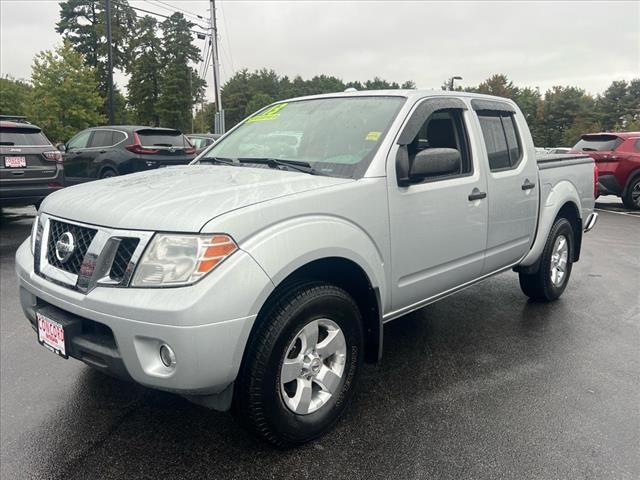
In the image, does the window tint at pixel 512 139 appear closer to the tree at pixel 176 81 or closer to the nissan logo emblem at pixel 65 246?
the nissan logo emblem at pixel 65 246

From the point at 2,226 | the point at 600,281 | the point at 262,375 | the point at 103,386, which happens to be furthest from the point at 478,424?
the point at 2,226

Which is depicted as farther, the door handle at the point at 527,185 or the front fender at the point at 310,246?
the door handle at the point at 527,185

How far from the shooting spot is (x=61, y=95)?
96.7 feet

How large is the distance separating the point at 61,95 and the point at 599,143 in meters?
28.0

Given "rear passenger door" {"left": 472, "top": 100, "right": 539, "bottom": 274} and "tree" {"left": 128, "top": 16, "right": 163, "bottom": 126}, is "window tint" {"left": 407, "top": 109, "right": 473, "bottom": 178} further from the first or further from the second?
"tree" {"left": 128, "top": 16, "right": 163, "bottom": 126}

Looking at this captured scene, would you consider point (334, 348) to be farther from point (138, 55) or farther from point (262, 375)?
point (138, 55)

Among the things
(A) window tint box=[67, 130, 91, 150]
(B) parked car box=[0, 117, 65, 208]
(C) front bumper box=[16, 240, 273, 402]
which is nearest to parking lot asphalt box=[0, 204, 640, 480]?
(C) front bumper box=[16, 240, 273, 402]

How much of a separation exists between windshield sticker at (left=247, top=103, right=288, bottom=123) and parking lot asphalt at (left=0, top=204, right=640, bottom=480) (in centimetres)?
194

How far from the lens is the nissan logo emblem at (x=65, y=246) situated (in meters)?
2.44

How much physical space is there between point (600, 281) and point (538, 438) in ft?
12.7

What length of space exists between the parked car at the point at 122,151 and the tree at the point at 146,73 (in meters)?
45.4

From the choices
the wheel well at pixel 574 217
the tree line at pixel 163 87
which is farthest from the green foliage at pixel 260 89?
the wheel well at pixel 574 217

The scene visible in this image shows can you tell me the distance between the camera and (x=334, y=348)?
2.69 metres

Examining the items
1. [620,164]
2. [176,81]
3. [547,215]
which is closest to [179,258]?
[547,215]
